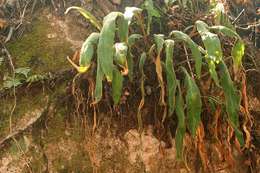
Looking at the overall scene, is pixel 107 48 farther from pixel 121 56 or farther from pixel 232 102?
pixel 232 102

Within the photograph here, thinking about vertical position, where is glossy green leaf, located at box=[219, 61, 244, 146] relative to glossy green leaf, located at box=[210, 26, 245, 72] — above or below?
below

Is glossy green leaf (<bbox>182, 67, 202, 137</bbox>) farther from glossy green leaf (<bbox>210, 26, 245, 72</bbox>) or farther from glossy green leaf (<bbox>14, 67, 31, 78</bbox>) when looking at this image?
glossy green leaf (<bbox>14, 67, 31, 78</bbox>)

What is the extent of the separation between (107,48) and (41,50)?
2.36ft

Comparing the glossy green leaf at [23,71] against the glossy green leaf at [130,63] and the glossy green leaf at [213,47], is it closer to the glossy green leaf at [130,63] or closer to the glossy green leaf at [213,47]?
the glossy green leaf at [130,63]

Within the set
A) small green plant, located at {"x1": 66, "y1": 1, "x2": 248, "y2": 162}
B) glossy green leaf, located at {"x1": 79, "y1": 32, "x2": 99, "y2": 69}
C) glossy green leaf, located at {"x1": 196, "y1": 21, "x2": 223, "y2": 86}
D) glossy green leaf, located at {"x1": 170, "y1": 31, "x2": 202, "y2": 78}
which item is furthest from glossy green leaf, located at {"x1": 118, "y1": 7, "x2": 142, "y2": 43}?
glossy green leaf, located at {"x1": 196, "y1": 21, "x2": 223, "y2": 86}

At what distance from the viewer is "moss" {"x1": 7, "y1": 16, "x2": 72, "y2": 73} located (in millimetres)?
2479

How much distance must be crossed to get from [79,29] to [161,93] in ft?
2.63

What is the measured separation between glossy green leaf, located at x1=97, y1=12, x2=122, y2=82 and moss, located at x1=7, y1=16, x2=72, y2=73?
0.52 meters

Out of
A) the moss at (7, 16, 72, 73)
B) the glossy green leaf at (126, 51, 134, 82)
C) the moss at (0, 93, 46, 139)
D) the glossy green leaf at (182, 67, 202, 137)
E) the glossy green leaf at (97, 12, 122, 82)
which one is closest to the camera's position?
the glossy green leaf at (97, 12, 122, 82)

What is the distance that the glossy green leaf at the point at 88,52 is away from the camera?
2.02 metres

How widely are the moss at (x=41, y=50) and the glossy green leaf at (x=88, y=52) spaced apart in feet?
1.41

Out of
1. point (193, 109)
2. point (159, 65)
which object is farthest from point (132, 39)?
point (193, 109)

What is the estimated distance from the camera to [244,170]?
246cm

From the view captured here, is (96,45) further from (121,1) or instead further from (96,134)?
(121,1)
